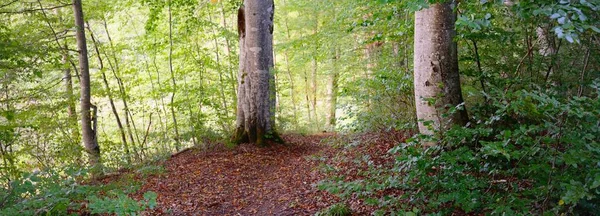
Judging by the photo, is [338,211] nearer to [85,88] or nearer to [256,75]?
[256,75]

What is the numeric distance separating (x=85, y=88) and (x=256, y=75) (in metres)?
3.61

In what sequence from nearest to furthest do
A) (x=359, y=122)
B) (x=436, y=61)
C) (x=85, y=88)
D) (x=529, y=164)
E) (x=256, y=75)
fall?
(x=529, y=164) < (x=436, y=61) < (x=359, y=122) < (x=85, y=88) < (x=256, y=75)

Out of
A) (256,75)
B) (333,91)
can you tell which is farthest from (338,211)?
(333,91)

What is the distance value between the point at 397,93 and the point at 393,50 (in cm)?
308

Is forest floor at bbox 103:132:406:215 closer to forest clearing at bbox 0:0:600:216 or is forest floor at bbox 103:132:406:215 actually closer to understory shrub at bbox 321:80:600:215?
forest clearing at bbox 0:0:600:216

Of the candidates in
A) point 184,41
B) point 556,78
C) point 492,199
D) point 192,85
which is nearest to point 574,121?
point 492,199

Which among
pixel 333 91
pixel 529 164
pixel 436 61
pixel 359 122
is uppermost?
pixel 333 91

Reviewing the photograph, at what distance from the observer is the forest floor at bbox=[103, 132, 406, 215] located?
5148 millimetres

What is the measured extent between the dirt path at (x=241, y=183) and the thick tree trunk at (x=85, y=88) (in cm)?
181

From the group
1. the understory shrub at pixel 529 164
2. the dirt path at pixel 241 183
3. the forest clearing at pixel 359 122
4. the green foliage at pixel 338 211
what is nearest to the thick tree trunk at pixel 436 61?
the forest clearing at pixel 359 122

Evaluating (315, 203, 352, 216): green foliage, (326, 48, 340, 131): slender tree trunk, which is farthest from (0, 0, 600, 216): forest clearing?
(326, 48, 340, 131): slender tree trunk

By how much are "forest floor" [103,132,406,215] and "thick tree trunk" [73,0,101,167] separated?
179 centimetres

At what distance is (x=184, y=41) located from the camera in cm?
1112

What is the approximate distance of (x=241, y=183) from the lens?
6457mm
